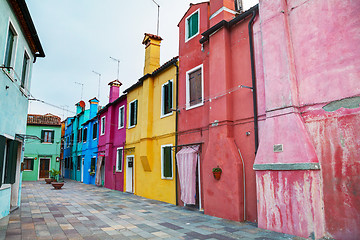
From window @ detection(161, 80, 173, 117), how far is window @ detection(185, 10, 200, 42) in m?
2.13

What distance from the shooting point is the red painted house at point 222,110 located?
23.4ft

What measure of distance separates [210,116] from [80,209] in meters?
5.74

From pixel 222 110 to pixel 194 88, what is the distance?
2294 millimetres

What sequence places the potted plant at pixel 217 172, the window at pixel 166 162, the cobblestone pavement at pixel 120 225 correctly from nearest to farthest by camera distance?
the cobblestone pavement at pixel 120 225 < the potted plant at pixel 217 172 < the window at pixel 166 162

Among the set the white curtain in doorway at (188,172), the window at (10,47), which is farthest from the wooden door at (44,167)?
the white curtain in doorway at (188,172)

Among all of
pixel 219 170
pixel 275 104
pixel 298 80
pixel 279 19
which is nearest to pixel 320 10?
pixel 279 19

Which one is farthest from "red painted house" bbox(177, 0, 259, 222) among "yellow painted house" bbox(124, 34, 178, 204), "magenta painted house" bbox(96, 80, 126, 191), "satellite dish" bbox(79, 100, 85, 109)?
"satellite dish" bbox(79, 100, 85, 109)

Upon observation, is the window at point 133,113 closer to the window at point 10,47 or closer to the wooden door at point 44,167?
the window at point 10,47

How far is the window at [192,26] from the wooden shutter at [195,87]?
1.61 m

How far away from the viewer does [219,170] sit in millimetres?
7590

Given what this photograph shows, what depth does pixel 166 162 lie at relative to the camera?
426 inches

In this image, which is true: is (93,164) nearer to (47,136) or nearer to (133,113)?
(133,113)

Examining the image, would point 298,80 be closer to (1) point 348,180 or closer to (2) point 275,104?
(2) point 275,104

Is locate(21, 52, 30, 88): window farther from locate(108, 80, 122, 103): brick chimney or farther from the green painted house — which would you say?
the green painted house
